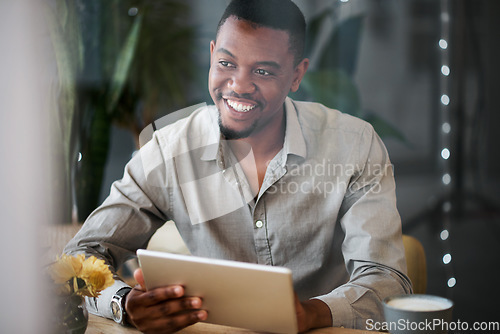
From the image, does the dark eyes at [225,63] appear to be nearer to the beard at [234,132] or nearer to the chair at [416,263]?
the beard at [234,132]

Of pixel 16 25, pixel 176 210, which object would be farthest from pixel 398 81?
pixel 16 25

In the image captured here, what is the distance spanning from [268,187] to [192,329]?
31 centimetres

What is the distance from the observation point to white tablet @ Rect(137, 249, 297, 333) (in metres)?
0.60

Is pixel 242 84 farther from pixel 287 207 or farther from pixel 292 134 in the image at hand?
pixel 287 207

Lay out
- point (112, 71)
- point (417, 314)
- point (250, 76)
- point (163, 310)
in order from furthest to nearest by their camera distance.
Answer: point (112, 71), point (250, 76), point (163, 310), point (417, 314)

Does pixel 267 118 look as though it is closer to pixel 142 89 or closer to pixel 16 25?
pixel 142 89

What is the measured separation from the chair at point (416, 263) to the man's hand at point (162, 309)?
401 millimetres

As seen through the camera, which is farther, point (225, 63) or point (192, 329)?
point (225, 63)

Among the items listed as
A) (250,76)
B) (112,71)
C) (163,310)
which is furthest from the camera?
(112,71)

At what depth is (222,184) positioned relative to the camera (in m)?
0.95

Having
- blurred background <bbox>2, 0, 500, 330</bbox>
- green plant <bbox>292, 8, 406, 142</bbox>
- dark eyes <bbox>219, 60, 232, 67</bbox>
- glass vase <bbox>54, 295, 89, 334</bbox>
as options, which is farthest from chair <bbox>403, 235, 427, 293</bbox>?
glass vase <bbox>54, 295, 89, 334</bbox>

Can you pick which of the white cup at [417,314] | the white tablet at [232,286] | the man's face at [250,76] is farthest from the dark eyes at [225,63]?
the white cup at [417,314]

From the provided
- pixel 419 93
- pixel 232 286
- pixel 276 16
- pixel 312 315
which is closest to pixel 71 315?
pixel 232 286

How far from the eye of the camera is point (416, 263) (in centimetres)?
89
